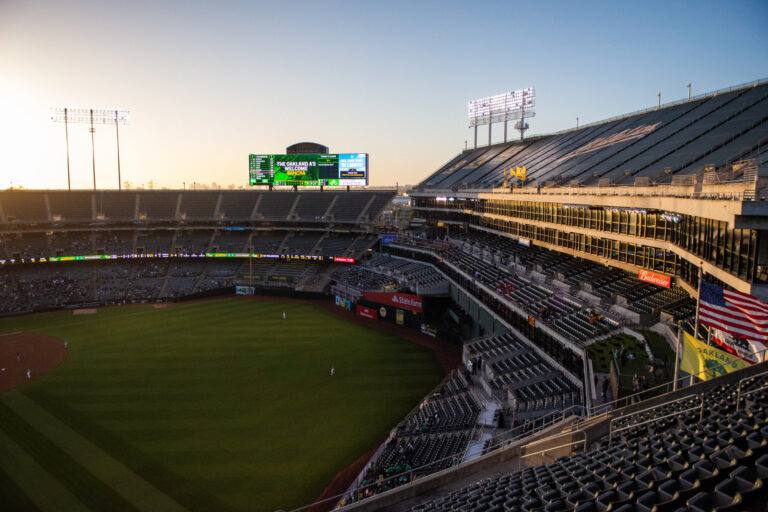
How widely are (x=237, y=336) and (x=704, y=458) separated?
3420 cm

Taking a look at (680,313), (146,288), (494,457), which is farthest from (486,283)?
(146,288)

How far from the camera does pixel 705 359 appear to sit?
12.5 metres

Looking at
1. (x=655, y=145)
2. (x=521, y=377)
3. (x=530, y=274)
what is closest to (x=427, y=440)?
(x=521, y=377)

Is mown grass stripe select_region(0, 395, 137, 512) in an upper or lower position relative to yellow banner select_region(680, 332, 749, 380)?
lower

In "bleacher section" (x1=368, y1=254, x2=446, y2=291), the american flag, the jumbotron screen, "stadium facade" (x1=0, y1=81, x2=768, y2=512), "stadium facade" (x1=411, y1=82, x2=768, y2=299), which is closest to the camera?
"stadium facade" (x1=0, y1=81, x2=768, y2=512)

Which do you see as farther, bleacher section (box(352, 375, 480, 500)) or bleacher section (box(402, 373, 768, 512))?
bleacher section (box(352, 375, 480, 500))

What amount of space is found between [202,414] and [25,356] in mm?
18791

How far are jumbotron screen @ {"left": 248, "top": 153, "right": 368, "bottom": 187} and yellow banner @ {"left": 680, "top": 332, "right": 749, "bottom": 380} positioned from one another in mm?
49304

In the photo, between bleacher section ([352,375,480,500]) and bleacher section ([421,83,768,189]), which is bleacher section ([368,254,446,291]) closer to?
bleacher section ([421,83,768,189])

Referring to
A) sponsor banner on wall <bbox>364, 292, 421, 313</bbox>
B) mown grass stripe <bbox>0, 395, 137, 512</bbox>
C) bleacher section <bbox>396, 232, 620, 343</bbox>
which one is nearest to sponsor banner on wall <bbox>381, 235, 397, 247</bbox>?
bleacher section <bbox>396, 232, 620, 343</bbox>

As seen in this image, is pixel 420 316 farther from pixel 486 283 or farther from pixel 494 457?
pixel 494 457

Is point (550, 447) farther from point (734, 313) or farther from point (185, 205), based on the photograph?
point (185, 205)

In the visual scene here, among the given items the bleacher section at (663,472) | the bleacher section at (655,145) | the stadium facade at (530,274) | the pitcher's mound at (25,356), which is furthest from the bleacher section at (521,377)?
the pitcher's mound at (25,356)

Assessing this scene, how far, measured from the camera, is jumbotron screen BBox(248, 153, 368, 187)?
59562 mm
